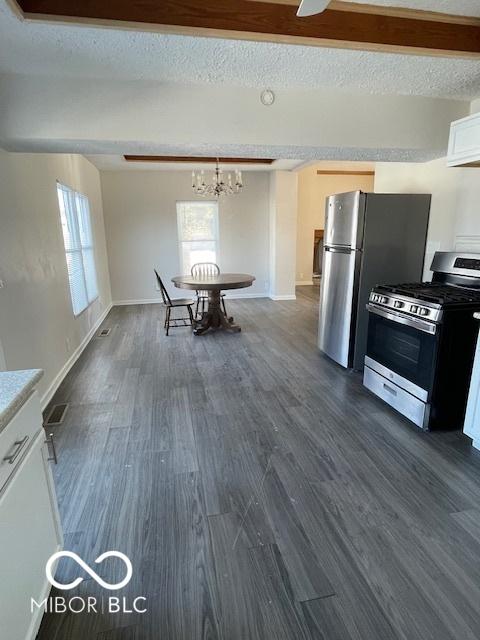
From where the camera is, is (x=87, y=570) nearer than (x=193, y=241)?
Yes

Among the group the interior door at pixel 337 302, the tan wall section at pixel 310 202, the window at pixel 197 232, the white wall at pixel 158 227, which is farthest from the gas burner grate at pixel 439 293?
the tan wall section at pixel 310 202

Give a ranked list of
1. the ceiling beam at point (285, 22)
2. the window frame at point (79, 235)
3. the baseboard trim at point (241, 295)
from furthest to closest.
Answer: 1. the baseboard trim at point (241, 295)
2. the window frame at point (79, 235)
3. the ceiling beam at point (285, 22)

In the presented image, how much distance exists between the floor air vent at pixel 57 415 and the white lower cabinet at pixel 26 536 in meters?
1.43

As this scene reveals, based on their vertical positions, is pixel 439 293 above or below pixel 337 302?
above

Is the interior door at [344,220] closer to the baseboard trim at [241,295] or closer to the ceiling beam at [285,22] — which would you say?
the ceiling beam at [285,22]

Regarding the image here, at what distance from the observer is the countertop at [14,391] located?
3.28 feet

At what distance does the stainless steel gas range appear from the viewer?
7.55 feet

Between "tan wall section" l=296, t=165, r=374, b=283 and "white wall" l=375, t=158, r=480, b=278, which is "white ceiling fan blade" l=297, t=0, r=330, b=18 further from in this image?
"tan wall section" l=296, t=165, r=374, b=283

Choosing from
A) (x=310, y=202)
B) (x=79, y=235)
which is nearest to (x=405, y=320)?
(x=79, y=235)

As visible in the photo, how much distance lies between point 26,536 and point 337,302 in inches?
124

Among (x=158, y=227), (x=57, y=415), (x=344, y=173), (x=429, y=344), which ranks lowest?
(x=57, y=415)

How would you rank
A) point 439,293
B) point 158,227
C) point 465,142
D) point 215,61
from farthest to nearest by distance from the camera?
point 158,227 < point 439,293 < point 465,142 < point 215,61

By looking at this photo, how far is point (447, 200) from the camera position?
3.06m

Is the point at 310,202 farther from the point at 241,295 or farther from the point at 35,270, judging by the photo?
the point at 35,270
